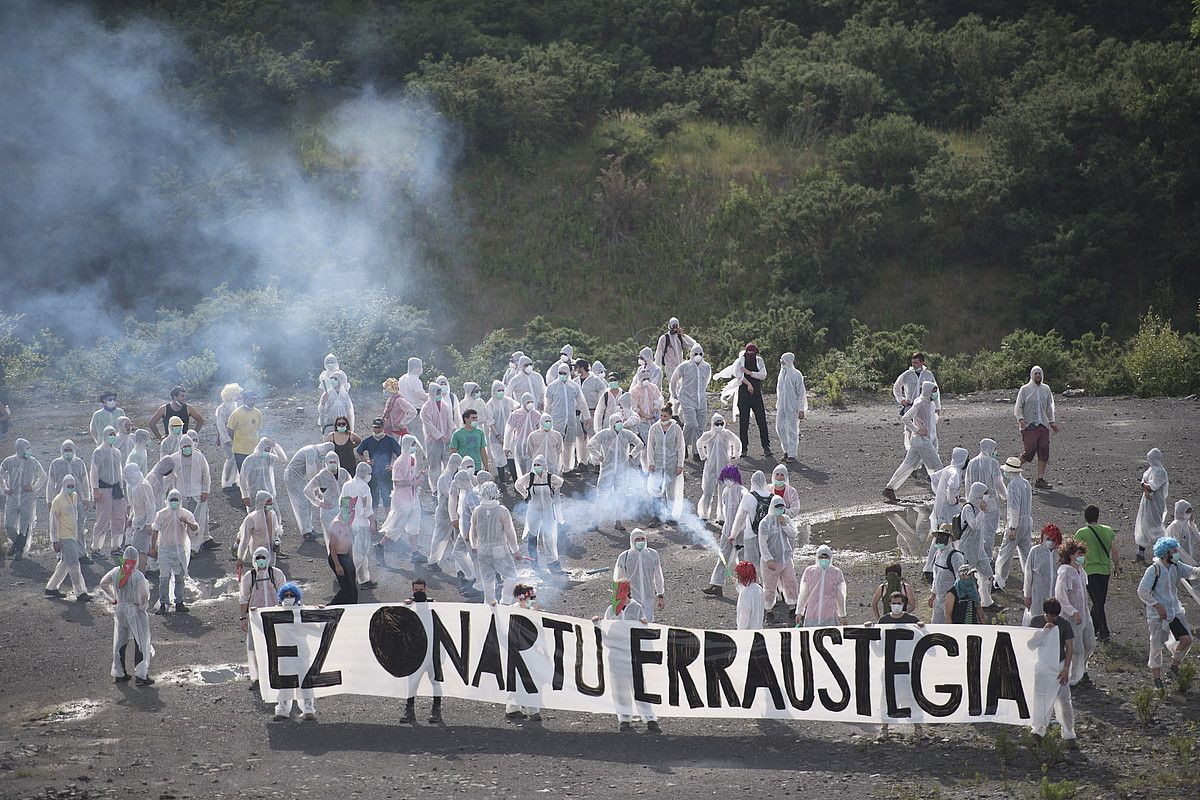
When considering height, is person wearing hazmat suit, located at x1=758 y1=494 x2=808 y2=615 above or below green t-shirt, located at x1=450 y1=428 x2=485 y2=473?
below

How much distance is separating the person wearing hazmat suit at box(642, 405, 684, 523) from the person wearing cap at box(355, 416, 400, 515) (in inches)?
136

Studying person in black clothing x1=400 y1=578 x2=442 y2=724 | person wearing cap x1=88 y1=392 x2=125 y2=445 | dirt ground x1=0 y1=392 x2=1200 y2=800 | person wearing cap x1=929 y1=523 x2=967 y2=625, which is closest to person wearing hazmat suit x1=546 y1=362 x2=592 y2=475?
dirt ground x1=0 y1=392 x2=1200 y2=800

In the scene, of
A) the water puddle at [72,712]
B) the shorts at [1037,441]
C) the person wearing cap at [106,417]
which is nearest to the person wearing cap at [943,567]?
the shorts at [1037,441]

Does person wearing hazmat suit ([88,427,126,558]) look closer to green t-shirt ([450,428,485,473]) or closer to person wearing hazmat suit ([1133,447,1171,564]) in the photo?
green t-shirt ([450,428,485,473])

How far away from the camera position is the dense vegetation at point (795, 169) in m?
33.2

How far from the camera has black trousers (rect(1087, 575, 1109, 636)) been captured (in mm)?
13812

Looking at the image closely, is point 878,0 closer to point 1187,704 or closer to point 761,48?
point 761,48

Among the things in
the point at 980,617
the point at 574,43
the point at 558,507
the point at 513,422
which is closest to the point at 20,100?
the point at 574,43

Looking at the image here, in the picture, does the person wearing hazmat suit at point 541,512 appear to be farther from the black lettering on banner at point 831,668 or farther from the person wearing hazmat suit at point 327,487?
the black lettering on banner at point 831,668

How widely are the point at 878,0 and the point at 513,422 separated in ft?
92.0

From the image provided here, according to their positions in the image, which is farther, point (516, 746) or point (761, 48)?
point (761, 48)

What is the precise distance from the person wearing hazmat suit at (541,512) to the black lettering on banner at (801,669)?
17.3 feet

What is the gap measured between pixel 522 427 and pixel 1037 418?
741 centimetres

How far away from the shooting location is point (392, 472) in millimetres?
17500
